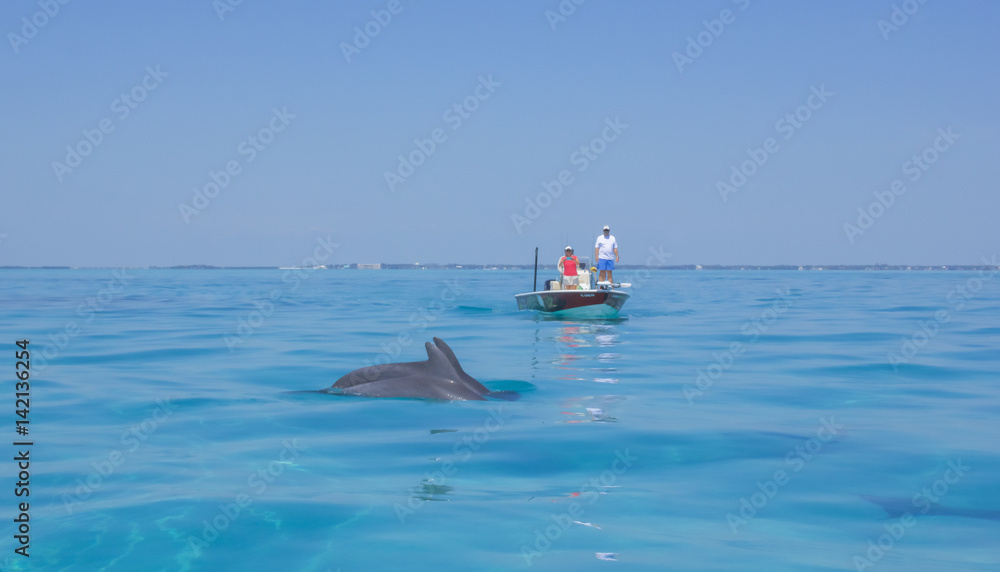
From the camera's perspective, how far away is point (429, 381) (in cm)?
1110

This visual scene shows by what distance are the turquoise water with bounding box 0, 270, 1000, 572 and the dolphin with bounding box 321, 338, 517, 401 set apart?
0.26 m

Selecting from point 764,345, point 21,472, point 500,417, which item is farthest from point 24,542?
point 764,345

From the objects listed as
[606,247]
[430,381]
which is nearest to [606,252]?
[606,247]

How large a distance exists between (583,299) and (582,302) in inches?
7.0

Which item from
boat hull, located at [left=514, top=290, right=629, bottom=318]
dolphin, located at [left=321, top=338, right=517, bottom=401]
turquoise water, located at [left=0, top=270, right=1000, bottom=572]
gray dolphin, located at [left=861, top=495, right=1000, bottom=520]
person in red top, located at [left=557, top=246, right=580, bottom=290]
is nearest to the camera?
turquoise water, located at [left=0, top=270, right=1000, bottom=572]

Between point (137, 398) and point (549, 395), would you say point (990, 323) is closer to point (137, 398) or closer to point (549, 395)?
point (549, 395)

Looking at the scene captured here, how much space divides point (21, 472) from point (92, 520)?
6.24ft

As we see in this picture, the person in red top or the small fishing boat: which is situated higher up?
the person in red top

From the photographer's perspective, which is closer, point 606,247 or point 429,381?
point 429,381

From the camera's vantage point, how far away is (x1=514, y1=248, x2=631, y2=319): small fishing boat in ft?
94.3

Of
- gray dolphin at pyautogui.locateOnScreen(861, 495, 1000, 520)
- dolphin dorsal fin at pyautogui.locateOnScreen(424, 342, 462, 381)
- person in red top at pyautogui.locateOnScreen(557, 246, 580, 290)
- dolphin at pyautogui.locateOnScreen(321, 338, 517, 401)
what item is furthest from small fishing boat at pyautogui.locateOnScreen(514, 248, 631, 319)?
gray dolphin at pyautogui.locateOnScreen(861, 495, 1000, 520)

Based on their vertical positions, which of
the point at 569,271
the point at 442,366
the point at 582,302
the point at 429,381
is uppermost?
the point at 569,271

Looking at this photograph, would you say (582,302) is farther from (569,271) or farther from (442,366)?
(442,366)

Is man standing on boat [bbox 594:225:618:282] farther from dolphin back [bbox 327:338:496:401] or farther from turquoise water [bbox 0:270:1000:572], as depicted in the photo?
dolphin back [bbox 327:338:496:401]
